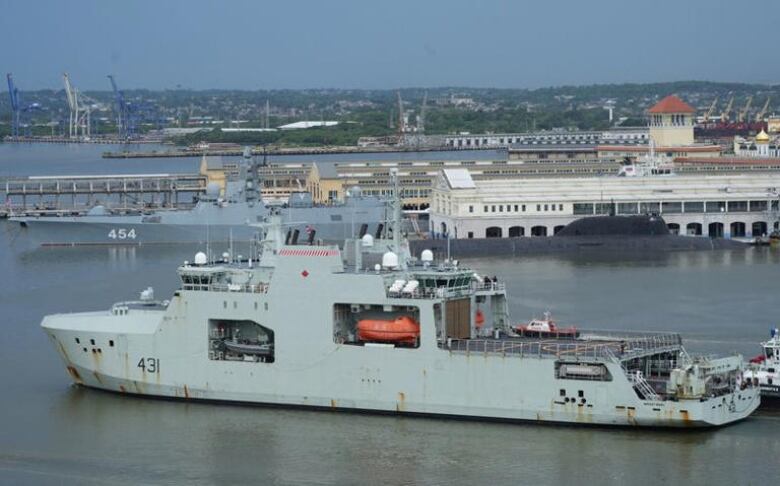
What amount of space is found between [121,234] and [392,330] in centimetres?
2683

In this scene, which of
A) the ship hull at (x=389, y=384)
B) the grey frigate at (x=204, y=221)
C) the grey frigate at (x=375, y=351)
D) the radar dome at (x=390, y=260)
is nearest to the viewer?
the ship hull at (x=389, y=384)

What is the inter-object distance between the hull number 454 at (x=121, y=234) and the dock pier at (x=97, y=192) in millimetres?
2799

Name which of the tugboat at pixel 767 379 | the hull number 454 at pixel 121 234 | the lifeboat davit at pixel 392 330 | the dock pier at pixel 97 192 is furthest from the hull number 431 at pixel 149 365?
the dock pier at pixel 97 192

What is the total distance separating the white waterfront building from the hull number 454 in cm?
926

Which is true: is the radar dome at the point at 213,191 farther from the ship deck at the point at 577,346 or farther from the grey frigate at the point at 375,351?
the ship deck at the point at 577,346

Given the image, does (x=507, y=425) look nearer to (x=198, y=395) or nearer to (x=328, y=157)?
(x=198, y=395)

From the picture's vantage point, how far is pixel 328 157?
326 feet

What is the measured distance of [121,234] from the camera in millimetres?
45781

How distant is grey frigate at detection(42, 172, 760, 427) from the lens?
1916cm

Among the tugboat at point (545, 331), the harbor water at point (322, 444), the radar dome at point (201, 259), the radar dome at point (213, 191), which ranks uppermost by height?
the radar dome at point (201, 259)

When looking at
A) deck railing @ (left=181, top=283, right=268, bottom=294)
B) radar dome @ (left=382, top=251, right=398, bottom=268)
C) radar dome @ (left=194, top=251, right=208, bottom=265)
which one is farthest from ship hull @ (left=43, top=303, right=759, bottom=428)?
radar dome @ (left=382, top=251, right=398, bottom=268)

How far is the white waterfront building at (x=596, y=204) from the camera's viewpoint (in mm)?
46062

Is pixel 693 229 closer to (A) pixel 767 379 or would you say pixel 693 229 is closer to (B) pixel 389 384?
(A) pixel 767 379

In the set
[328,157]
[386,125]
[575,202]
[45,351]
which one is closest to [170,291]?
[45,351]
